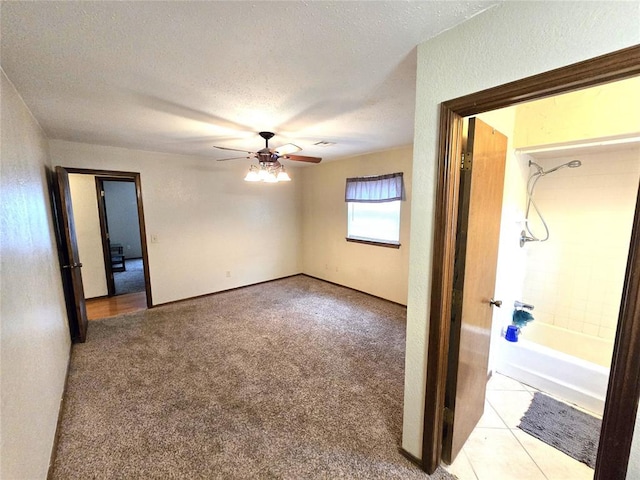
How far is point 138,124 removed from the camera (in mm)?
2572

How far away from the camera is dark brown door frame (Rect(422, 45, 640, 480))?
888 mm

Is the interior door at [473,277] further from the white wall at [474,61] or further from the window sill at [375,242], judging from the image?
the window sill at [375,242]

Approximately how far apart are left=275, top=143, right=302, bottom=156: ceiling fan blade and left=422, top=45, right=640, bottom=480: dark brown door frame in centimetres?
154

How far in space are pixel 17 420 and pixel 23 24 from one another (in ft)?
5.70

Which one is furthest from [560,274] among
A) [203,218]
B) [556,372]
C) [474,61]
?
[203,218]

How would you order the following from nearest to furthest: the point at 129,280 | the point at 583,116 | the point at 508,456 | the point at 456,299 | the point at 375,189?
1. the point at 456,299
2. the point at 508,456
3. the point at 583,116
4. the point at 375,189
5. the point at 129,280

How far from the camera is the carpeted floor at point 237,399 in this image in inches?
62.8

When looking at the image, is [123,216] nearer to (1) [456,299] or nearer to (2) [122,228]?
(2) [122,228]

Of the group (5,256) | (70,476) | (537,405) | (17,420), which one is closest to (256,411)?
(70,476)

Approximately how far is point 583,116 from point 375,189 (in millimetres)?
2495

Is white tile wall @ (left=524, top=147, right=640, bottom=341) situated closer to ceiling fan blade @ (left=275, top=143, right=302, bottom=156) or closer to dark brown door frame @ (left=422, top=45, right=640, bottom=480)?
dark brown door frame @ (left=422, top=45, right=640, bottom=480)

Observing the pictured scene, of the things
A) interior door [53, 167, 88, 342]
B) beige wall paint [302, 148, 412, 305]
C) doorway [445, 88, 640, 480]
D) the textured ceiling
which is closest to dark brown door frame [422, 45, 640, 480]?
the textured ceiling

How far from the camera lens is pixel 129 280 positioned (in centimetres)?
554

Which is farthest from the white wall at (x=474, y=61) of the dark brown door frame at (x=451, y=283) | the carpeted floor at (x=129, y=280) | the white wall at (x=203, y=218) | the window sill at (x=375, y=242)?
the carpeted floor at (x=129, y=280)
